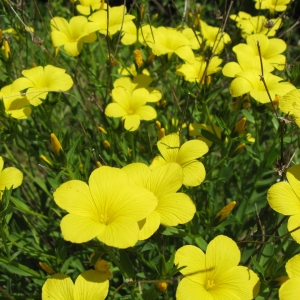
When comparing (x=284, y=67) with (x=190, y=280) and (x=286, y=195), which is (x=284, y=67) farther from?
(x=190, y=280)

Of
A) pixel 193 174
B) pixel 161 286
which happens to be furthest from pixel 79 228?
pixel 193 174

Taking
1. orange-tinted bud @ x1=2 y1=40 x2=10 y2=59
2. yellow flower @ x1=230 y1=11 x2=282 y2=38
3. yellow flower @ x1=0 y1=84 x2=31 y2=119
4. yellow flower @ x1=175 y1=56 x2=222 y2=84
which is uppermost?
orange-tinted bud @ x1=2 y1=40 x2=10 y2=59

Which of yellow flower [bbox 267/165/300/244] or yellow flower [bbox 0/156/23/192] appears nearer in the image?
yellow flower [bbox 267/165/300/244]

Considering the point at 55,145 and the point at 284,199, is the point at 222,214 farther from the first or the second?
the point at 55,145

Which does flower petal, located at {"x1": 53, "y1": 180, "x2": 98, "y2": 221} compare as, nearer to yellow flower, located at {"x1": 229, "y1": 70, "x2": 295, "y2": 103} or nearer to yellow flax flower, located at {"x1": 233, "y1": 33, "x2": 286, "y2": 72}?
yellow flower, located at {"x1": 229, "y1": 70, "x2": 295, "y2": 103}

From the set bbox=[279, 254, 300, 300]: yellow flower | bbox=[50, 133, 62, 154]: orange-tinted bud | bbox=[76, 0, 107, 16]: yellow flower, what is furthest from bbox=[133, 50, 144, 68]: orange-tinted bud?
bbox=[279, 254, 300, 300]: yellow flower

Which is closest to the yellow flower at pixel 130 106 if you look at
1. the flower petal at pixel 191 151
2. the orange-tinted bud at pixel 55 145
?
the flower petal at pixel 191 151

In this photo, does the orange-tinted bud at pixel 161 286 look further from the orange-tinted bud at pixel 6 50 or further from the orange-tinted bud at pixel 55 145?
the orange-tinted bud at pixel 6 50
